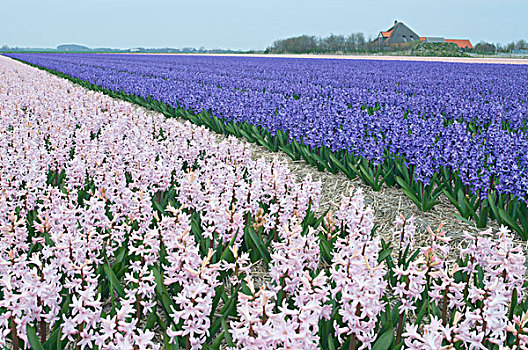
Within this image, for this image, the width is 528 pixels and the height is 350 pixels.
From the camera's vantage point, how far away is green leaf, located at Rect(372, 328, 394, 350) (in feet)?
9.43

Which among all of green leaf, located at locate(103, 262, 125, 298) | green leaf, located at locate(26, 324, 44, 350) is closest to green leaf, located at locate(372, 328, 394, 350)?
green leaf, located at locate(103, 262, 125, 298)

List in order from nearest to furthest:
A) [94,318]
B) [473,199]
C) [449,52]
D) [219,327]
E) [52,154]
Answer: [94,318] < [219,327] < [473,199] < [52,154] < [449,52]

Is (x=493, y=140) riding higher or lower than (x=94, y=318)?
higher

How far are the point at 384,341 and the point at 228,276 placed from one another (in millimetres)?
1739

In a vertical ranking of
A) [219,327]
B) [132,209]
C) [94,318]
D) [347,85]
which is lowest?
[219,327]

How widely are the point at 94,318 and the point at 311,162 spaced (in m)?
5.61

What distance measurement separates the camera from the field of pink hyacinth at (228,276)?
8.06ft

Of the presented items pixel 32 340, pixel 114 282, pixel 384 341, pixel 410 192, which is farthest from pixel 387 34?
pixel 32 340

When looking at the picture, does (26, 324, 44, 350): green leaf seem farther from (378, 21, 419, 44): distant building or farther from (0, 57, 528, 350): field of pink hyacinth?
(378, 21, 419, 44): distant building

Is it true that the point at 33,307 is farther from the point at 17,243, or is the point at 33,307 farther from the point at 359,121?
the point at 359,121

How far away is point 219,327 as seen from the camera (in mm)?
3414

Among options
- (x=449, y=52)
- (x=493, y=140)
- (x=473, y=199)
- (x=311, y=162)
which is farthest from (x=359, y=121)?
(x=449, y=52)

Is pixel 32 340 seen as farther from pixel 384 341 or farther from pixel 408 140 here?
pixel 408 140

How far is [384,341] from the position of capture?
289 cm
